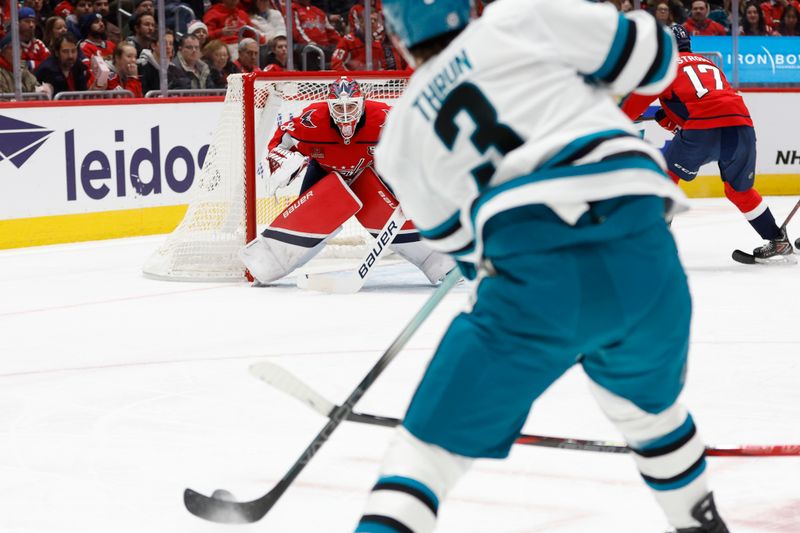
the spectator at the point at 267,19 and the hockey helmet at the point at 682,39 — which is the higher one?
the hockey helmet at the point at 682,39

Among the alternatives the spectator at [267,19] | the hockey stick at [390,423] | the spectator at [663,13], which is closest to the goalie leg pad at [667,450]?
the hockey stick at [390,423]

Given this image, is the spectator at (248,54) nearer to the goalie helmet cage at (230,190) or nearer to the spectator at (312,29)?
the spectator at (312,29)

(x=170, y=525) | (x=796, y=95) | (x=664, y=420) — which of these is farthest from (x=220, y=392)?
(x=796, y=95)

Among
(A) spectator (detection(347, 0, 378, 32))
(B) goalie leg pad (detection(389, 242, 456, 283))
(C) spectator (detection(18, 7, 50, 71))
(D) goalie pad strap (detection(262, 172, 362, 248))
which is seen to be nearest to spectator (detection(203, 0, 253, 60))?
(A) spectator (detection(347, 0, 378, 32))

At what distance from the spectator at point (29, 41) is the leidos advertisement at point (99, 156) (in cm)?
36

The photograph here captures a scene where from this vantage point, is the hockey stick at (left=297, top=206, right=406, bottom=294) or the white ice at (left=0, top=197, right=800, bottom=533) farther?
the hockey stick at (left=297, top=206, right=406, bottom=294)

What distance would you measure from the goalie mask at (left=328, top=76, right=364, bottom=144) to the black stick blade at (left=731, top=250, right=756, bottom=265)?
180 cm

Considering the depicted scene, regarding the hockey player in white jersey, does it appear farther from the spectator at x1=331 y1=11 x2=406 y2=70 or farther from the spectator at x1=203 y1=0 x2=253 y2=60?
the spectator at x1=331 y1=11 x2=406 y2=70

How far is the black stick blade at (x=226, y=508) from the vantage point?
83.0 inches

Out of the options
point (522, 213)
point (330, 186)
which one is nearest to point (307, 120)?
point (330, 186)

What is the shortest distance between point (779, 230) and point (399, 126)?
4253 mm

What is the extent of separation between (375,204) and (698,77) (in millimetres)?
1563

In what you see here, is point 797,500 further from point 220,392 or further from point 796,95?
point 796,95

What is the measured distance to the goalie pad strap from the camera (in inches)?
190
